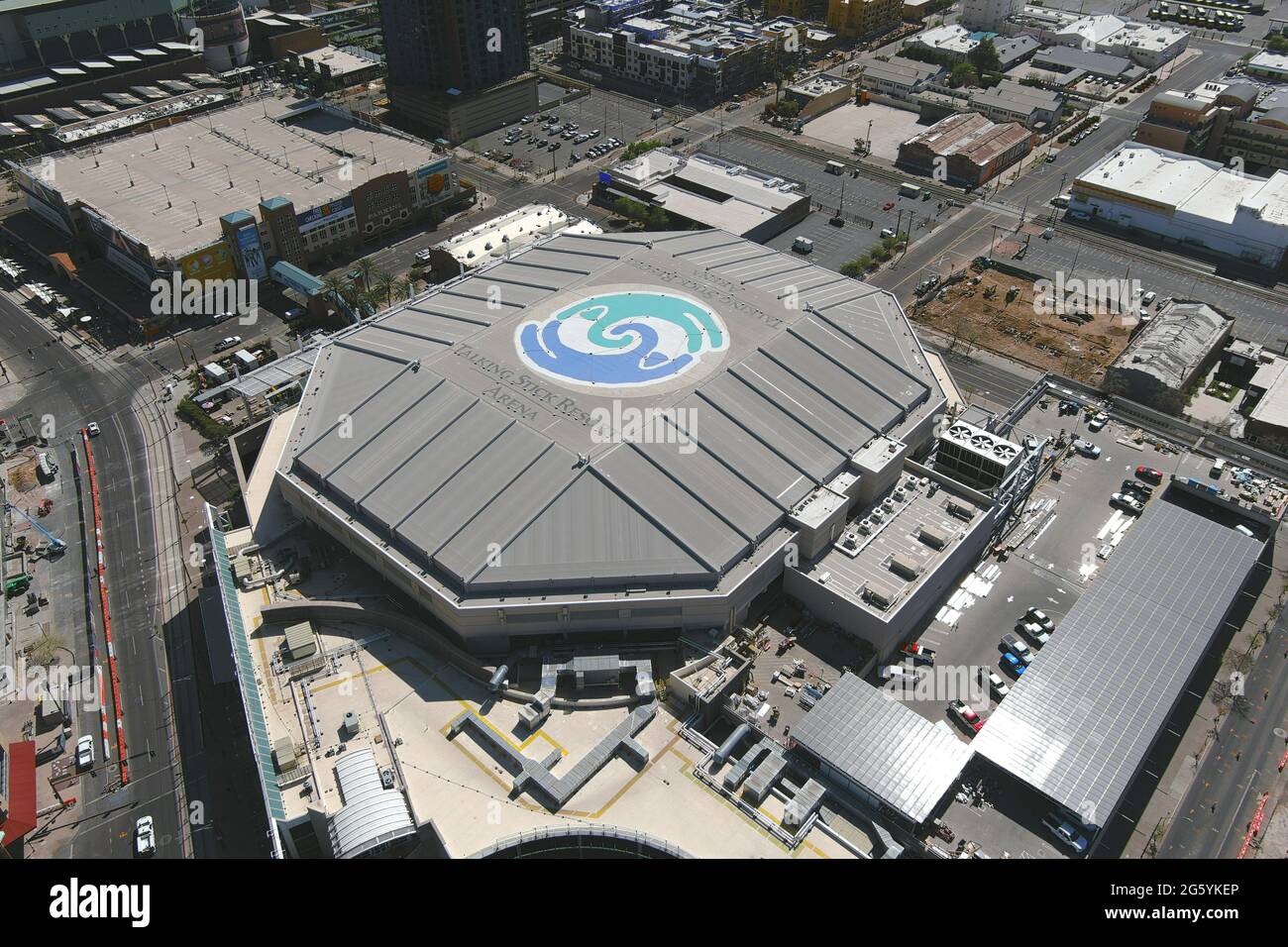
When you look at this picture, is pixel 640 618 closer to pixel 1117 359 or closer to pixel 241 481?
pixel 241 481

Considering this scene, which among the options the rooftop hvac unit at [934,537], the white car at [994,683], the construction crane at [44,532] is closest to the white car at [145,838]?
the construction crane at [44,532]

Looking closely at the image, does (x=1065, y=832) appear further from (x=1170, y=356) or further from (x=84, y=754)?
(x=84, y=754)

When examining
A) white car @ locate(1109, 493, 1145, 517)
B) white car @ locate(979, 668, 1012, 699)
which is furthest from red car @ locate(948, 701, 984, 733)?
white car @ locate(1109, 493, 1145, 517)

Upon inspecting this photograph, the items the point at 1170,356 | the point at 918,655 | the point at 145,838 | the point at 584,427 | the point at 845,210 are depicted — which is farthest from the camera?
the point at 845,210

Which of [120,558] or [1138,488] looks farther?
[1138,488]

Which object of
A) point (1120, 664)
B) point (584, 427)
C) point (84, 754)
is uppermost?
point (584, 427)

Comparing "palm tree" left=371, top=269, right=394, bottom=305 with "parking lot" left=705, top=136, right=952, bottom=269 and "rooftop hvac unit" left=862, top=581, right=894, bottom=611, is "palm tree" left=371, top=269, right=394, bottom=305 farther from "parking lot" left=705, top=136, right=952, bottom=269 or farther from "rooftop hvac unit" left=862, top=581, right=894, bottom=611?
"rooftop hvac unit" left=862, top=581, right=894, bottom=611

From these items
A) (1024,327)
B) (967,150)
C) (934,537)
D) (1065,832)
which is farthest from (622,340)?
(967,150)
